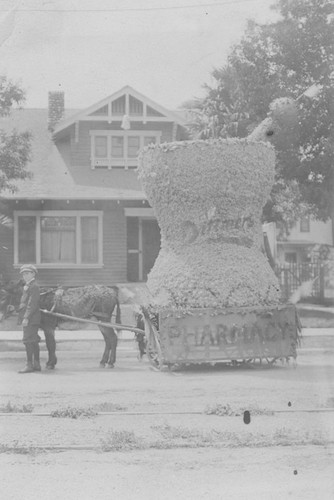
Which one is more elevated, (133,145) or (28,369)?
(133,145)

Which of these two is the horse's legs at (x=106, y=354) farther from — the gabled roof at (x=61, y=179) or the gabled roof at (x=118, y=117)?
the gabled roof at (x=118, y=117)

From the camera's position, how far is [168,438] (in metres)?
5.80

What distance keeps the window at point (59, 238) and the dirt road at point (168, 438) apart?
10.6m

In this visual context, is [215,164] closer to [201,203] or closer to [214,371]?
[201,203]

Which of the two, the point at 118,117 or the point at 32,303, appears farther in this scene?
the point at 118,117

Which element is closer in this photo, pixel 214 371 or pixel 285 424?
pixel 285 424

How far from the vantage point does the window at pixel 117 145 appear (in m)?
21.6

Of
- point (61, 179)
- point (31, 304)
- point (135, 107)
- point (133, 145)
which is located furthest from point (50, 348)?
point (135, 107)

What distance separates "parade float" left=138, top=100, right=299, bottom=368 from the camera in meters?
9.67

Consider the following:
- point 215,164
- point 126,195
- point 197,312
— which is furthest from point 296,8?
point 197,312

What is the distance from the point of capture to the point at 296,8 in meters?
16.9

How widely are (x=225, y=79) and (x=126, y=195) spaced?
13.2 feet

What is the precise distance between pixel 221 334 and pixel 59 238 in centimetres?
1157

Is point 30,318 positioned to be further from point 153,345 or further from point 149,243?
point 149,243
